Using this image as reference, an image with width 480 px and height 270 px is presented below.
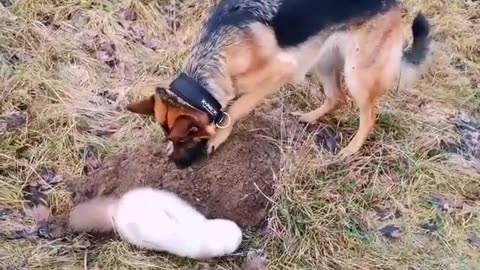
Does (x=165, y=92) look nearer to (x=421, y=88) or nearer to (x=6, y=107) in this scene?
(x=6, y=107)

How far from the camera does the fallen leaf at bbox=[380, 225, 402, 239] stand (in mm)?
4352

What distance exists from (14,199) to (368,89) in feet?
7.43

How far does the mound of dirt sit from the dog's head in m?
0.14

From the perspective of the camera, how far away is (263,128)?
4.75 meters

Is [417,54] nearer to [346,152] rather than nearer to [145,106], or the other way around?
[346,152]

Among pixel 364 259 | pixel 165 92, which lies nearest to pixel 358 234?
pixel 364 259

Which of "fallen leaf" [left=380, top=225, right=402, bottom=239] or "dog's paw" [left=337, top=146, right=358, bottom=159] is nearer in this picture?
"fallen leaf" [left=380, top=225, right=402, bottom=239]

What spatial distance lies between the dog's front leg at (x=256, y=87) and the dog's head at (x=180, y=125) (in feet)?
0.61

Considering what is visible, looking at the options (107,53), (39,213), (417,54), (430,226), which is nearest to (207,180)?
(39,213)

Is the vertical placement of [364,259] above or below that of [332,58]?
below

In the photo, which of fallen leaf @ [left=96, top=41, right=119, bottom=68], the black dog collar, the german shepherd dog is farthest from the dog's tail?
fallen leaf @ [left=96, top=41, right=119, bottom=68]

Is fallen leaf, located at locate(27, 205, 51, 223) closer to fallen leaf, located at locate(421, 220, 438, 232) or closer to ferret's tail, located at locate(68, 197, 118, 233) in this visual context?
ferret's tail, located at locate(68, 197, 118, 233)

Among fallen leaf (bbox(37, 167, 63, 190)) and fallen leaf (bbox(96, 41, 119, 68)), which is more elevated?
fallen leaf (bbox(96, 41, 119, 68))

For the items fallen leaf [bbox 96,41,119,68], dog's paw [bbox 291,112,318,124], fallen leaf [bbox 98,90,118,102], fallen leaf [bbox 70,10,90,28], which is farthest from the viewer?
fallen leaf [bbox 70,10,90,28]
